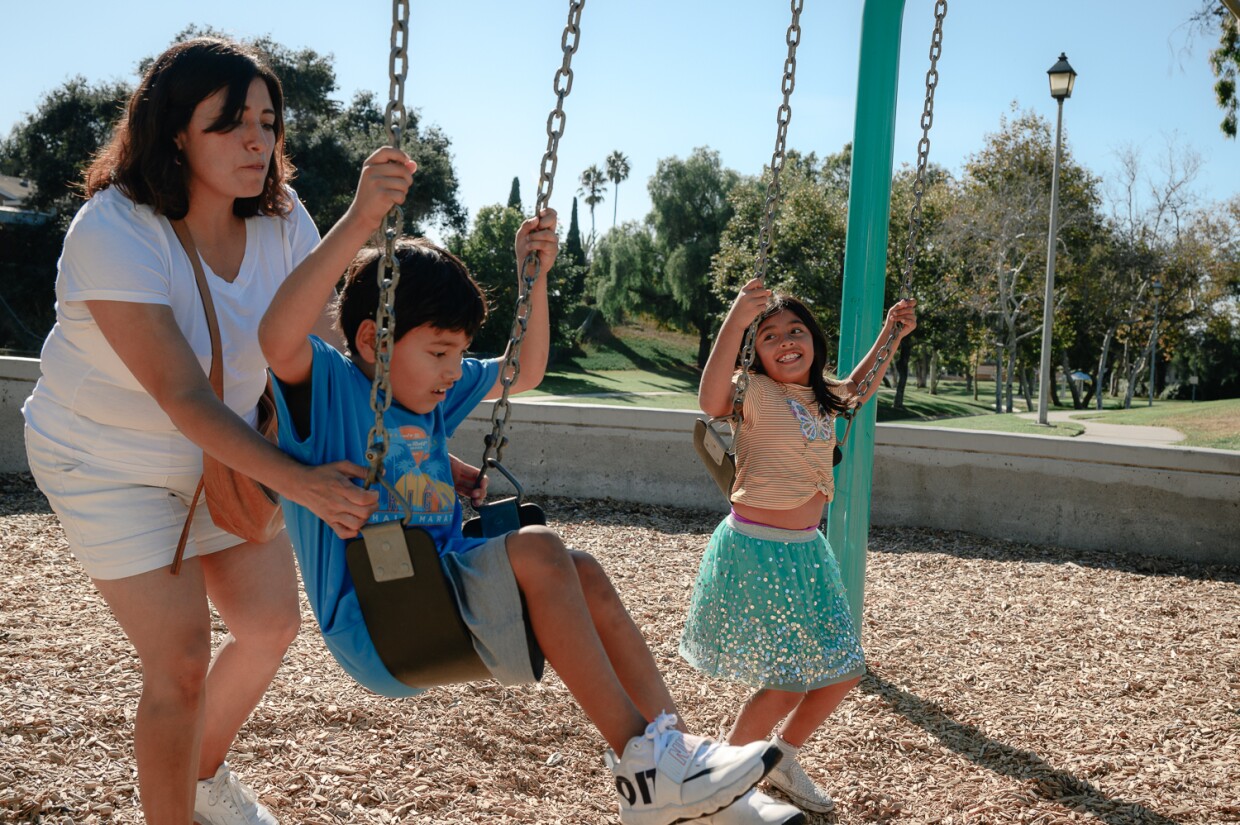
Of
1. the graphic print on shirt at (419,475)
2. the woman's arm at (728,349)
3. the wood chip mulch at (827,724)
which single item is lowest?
the wood chip mulch at (827,724)

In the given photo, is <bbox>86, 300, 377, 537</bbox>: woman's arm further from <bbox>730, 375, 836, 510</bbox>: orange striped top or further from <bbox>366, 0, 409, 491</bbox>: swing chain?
<bbox>730, 375, 836, 510</bbox>: orange striped top

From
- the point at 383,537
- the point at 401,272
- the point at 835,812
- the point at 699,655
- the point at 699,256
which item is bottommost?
the point at 835,812

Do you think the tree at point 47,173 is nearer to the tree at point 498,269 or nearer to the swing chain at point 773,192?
the tree at point 498,269

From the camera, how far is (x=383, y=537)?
1.80 metres

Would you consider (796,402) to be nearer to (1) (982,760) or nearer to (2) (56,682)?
(1) (982,760)

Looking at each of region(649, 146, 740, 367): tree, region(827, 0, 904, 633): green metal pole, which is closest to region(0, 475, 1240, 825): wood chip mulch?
region(827, 0, 904, 633): green metal pole

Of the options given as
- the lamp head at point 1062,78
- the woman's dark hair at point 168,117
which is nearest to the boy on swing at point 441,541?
the woman's dark hair at point 168,117

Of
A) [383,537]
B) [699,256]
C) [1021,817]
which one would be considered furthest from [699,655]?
[699,256]

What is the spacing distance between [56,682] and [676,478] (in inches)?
173

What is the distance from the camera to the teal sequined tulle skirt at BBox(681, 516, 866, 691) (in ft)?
9.14

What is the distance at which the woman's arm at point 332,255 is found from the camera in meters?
1.80

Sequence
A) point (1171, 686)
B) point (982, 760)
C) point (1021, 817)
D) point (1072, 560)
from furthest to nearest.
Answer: point (1072, 560) → point (1171, 686) → point (982, 760) → point (1021, 817)

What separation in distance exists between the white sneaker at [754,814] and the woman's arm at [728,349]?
46.9 inches

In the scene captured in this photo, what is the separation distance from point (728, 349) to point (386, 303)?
4.19ft
